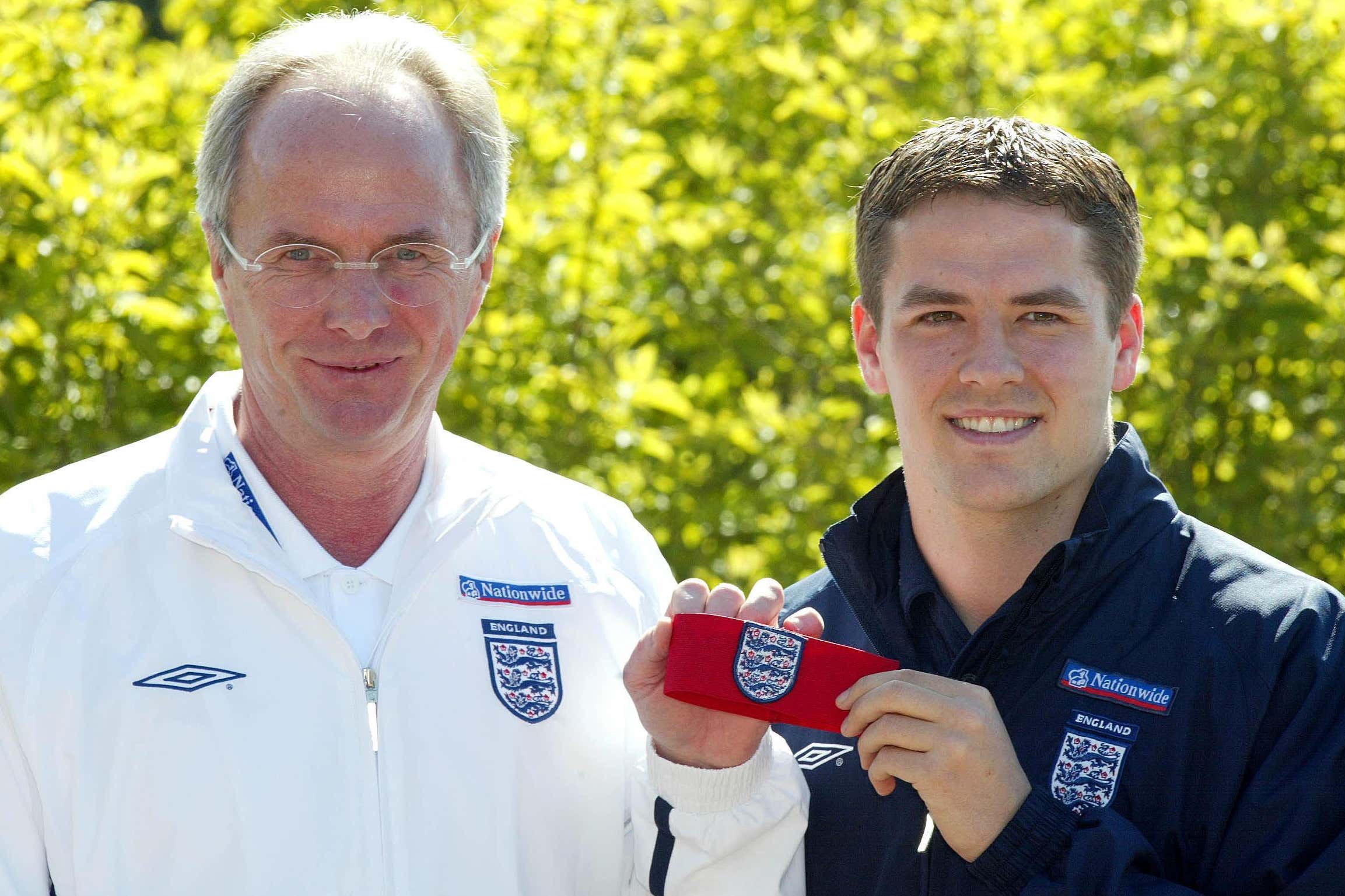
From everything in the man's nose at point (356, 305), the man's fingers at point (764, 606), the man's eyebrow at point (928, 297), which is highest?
the man's nose at point (356, 305)

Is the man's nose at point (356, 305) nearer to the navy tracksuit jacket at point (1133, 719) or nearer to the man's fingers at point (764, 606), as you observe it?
the man's fingers at point (764, 606)

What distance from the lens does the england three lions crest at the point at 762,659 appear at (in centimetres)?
271

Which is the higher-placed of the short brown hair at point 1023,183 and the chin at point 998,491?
the short brown hair at point 1023,183

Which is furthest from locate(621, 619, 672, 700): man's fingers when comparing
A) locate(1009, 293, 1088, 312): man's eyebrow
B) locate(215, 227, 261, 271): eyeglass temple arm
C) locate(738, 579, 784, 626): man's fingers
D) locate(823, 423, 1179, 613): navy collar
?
locate(215, 227, 261, 271): eyeglass temple arm

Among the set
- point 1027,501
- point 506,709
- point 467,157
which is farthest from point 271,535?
point 1027,501

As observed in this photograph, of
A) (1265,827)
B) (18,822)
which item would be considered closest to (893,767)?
(1265,827)

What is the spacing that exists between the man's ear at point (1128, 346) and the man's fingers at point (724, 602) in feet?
2.79

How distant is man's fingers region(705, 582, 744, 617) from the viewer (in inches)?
110

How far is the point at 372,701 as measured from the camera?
2.76m

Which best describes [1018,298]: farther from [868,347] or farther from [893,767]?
[893,767]

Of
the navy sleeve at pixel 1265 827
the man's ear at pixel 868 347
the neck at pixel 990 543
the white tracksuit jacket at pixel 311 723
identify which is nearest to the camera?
the navy sleeve at pixel 1265 827

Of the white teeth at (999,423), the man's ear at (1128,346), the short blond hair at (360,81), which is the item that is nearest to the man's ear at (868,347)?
the white teeth at (999,423)

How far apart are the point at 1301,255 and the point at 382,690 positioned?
3.91 m

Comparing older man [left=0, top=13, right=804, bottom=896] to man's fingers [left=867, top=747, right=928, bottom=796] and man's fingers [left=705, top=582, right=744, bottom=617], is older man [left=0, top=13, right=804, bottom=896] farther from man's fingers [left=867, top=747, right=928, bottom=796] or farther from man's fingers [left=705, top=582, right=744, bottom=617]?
man's fingers [left=867, top=747, right=928, bottom=796]
